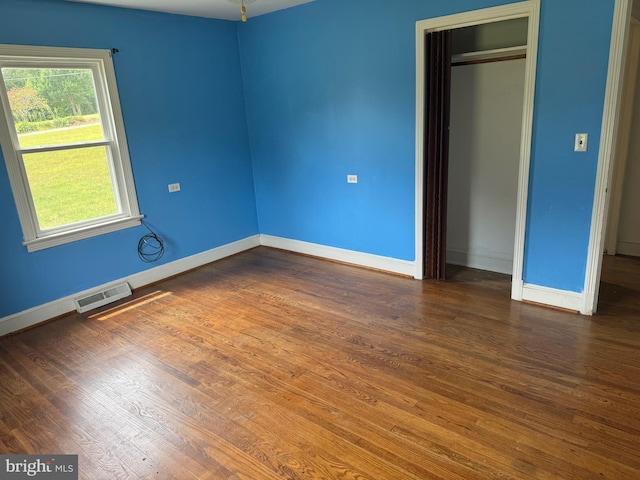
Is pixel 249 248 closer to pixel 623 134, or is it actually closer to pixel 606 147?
pixel 606 147

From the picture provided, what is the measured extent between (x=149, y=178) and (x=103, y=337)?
5.39 feet

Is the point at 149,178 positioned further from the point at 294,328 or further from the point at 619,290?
the point at 619,290

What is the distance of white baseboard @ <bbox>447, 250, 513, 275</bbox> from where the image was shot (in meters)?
4.12

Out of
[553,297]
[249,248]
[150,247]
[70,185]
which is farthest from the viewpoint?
[249,248]

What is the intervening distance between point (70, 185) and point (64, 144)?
353 millimetres

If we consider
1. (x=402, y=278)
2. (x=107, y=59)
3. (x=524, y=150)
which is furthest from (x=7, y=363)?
(x=524, y=150)

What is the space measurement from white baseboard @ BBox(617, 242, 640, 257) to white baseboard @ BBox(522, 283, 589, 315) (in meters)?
1.64

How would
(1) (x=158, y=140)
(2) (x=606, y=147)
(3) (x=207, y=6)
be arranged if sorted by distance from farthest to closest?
(1) (x=158, y=140), (3) (x=207, y=6), (2) (x=606, y=147)

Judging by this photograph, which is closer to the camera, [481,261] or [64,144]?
[64,144]

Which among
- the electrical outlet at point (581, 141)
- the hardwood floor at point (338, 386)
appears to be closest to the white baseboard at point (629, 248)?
the hardwood floor at point (338, 386)

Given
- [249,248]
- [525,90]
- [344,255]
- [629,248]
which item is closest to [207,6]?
[249,248]

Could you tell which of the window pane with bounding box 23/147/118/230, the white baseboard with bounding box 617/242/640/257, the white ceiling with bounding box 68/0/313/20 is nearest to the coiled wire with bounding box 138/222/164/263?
the window pane with bounding box 23/147/118/230

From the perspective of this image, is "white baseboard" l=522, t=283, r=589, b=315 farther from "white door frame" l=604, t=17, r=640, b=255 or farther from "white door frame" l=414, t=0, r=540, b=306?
"white door frame" l=604, t=17, r=640, b=255

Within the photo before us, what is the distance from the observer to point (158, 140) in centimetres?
425
